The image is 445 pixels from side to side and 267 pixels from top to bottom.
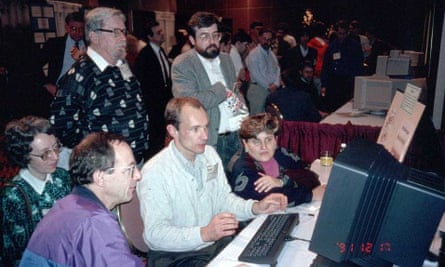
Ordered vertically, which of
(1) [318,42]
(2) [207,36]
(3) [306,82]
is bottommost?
(3) [306,82]

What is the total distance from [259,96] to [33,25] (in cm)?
313

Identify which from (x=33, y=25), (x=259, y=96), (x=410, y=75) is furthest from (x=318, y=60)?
(x=33, y=25)

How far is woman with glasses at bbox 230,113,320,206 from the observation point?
1944 mm

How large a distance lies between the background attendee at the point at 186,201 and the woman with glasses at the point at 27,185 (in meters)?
0.48

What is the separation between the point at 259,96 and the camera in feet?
18.3

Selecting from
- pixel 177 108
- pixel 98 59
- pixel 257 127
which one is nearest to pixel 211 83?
pixel 257 127

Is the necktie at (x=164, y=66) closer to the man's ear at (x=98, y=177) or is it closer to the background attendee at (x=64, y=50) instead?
the background attendee at (x=64, y=50)

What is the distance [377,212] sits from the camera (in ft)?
3.47

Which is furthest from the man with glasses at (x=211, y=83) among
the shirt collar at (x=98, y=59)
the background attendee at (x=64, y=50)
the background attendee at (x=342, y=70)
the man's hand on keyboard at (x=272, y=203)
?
the background attendee at (x=342, y=70)

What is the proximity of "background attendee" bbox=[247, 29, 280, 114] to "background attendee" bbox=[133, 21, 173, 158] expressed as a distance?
133cm

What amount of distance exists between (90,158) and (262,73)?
4423 millimetres

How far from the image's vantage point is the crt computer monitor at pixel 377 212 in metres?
1.03

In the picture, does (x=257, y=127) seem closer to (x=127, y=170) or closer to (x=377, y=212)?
(x=127, y=170)

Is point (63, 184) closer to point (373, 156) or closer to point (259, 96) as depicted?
point (373, 156)
